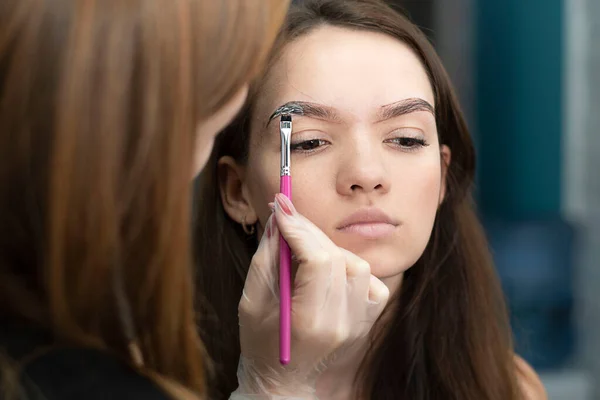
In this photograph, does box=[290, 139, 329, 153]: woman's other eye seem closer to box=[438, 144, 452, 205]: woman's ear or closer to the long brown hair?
box=[438, 144, 452, 205]: woman's ear

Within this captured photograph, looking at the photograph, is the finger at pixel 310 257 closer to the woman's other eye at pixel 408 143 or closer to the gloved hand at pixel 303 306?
the gloved hand at pixel 303 306

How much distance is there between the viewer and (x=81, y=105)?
654mm

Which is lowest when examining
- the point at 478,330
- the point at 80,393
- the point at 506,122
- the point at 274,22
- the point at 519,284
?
the point at 519,284

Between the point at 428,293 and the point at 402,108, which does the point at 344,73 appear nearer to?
the point at 402,108

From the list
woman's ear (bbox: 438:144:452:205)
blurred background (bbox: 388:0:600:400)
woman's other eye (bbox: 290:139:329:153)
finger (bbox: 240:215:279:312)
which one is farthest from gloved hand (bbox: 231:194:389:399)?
blurred background (bbox: 388:0:600:400)

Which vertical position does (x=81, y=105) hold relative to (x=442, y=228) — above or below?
above

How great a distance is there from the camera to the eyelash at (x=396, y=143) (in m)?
1.12

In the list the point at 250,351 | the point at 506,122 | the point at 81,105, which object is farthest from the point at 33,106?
the point at 506,122

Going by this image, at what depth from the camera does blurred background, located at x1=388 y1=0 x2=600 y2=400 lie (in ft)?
8.01

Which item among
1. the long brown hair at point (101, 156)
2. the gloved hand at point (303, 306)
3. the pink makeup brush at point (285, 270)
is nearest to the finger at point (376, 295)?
the gloved hand at point (303, 306)

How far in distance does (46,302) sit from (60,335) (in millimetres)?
34

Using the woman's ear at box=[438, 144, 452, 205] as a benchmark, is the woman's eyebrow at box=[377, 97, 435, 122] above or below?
above

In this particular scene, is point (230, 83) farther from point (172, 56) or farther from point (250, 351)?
point (250, 351)

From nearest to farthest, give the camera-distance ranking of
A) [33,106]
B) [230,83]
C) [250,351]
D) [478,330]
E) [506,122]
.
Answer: [33,106], [230,83], [250,351], [478,330], [506,122]
